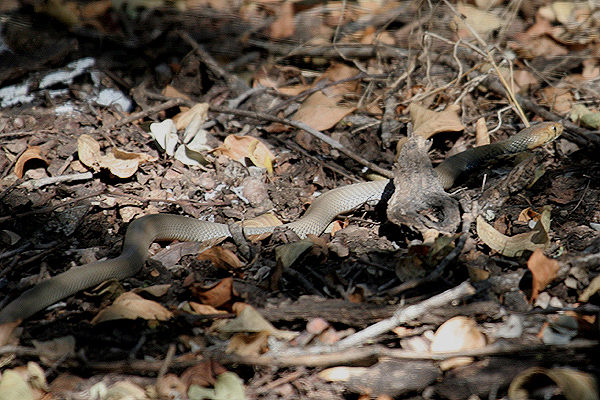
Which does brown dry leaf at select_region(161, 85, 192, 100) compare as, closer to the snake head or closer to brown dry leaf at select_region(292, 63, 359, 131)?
brown dry leaf at select_region(292, 63, 359, 131)

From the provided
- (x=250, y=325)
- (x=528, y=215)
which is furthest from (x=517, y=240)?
(x=250, y=325)

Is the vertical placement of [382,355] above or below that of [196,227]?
above

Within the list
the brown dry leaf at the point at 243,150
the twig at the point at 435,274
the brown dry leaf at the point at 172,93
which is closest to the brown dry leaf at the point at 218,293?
the twig at the point at 435,274

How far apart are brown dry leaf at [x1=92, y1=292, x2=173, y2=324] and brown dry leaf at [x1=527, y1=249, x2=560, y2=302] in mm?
1915

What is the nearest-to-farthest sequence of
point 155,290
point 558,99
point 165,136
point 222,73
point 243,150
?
point 155,290
point 165,136
point 243,150
point 558,99
point 222,73

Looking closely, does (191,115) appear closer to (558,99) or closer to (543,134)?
(543,134)

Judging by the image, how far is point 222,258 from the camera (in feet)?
11.8

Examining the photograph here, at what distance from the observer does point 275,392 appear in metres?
2.65

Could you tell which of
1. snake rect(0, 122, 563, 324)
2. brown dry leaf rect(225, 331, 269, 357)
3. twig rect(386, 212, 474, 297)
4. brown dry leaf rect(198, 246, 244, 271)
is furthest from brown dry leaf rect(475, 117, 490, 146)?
brown dry leaf rect(225, 331, 269, 357)

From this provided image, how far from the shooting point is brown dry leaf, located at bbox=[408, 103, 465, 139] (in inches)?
196

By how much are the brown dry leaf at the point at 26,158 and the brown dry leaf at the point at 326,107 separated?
2229 mm

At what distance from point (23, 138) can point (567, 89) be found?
17.0 ft

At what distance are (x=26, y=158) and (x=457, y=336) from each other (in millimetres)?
3510

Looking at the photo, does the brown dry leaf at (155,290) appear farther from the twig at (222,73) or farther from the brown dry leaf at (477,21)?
the brown dry leaf at (477,21)
